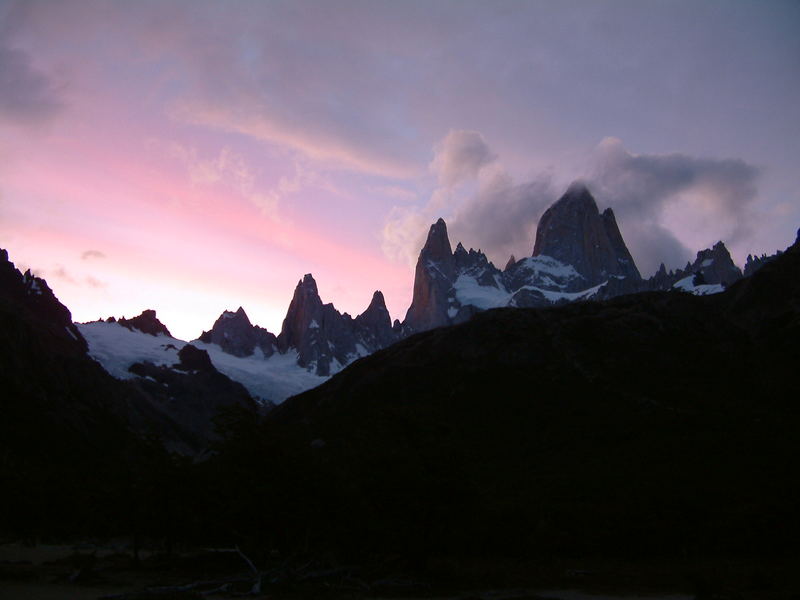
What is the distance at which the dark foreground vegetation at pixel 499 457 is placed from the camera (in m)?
37.2

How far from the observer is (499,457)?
273ft

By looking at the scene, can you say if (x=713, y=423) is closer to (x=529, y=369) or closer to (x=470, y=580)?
(x=529, y=369)

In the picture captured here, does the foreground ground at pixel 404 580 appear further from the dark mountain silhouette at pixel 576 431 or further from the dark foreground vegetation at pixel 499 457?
the dark mountain silhouette at pixel 576 431

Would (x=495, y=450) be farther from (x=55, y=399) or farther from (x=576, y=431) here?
(x=55, y=399)

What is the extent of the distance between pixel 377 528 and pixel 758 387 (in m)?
71.8

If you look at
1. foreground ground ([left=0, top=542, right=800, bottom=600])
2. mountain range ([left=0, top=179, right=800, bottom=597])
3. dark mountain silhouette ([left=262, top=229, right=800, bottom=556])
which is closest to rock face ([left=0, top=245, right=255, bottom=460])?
mountain range ([left=0, top=179, right=800, bottom=597])

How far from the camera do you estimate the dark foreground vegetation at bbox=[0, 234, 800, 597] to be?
37250 mm

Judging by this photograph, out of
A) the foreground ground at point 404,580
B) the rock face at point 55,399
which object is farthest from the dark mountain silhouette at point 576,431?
the rock face at point 55,399

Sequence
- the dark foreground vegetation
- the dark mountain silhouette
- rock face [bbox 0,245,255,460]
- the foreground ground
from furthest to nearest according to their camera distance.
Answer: rock face [bbox 0,245,255,460] < the dark mountain silhouette < the dark foreground vegetation < the foreground ground

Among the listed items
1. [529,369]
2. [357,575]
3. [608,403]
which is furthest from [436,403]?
[357,575]

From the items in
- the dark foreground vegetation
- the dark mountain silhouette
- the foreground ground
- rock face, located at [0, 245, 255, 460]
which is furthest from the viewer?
rock face, located at [0, 245, 255, 460]

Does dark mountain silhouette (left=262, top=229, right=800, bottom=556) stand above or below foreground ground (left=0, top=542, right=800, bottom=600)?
above

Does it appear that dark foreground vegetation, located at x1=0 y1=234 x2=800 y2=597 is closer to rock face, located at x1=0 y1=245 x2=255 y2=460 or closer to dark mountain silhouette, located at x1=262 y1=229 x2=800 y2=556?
dark mountain silhouette, located at x1=262 y1=229 x2=800 y2=556

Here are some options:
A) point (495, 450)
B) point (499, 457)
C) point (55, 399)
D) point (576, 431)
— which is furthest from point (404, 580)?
point (55, 399)
